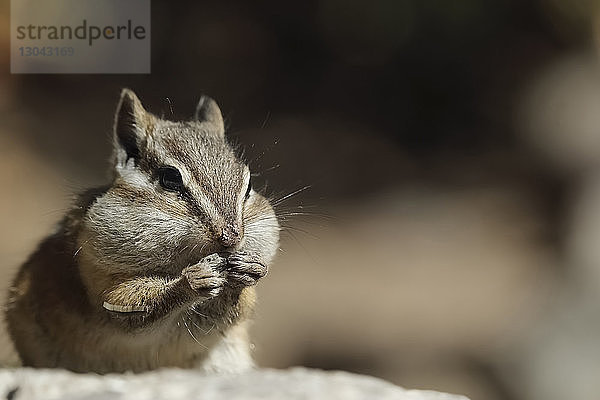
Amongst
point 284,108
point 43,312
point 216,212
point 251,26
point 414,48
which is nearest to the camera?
point 216,212

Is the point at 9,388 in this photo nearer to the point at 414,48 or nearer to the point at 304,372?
the point at 304,372

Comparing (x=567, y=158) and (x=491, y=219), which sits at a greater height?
(x=567, y=158)

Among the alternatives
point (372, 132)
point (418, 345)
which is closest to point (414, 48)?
point (372, 132)

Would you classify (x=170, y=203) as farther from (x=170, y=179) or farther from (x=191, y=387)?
(x=191, y=387)

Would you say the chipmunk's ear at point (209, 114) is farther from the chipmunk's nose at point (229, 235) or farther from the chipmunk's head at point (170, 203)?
the chipmunk's nose at point (229, 235)

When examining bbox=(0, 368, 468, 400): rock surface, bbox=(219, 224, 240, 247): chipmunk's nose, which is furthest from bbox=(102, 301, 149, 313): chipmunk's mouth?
bbox=(219, 224, 240, 247): chipmunk's nose

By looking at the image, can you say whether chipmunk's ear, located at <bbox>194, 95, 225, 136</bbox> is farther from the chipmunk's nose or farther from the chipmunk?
the chipmunk's nose

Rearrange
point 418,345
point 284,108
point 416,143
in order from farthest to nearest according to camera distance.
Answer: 1. point 416,143
2. point 418,345
3. point 284,108
